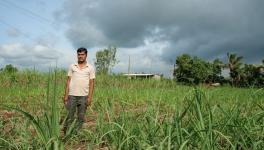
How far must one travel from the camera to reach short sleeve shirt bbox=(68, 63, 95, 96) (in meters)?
6.72

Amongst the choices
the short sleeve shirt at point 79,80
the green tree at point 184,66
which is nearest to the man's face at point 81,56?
the short sleeve shirt at point 79,80

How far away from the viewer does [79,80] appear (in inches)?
264

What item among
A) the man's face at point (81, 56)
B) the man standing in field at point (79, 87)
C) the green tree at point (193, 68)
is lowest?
the man standing in field at point (79, 87)

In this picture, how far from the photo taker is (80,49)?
6.49 m

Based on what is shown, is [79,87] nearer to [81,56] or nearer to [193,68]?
[81,56]

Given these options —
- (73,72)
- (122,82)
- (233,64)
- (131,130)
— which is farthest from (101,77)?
(233,64)

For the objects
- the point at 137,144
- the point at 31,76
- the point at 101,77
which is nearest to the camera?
the point at 137,144

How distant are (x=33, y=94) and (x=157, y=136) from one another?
1137 cm

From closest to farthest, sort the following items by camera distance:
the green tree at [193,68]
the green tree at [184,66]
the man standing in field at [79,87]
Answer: the man standing in field at [79,87], the green tree at [193,68], the green tree at [184,66]

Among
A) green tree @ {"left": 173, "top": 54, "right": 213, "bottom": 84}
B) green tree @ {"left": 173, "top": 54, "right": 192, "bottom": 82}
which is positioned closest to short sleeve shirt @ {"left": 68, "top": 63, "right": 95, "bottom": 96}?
green tree @ {"left": 173, "top": 54, "right": 213, "bottom": 84}

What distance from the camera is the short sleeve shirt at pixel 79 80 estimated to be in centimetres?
672

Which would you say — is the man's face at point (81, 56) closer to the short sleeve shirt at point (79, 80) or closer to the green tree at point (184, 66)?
the short sleeve shirt at point (79, 80)

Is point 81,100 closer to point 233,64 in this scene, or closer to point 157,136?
point 157,136

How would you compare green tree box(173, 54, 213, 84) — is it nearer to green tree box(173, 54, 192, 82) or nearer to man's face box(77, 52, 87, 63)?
green tree box(173, 54, 192, 82)
